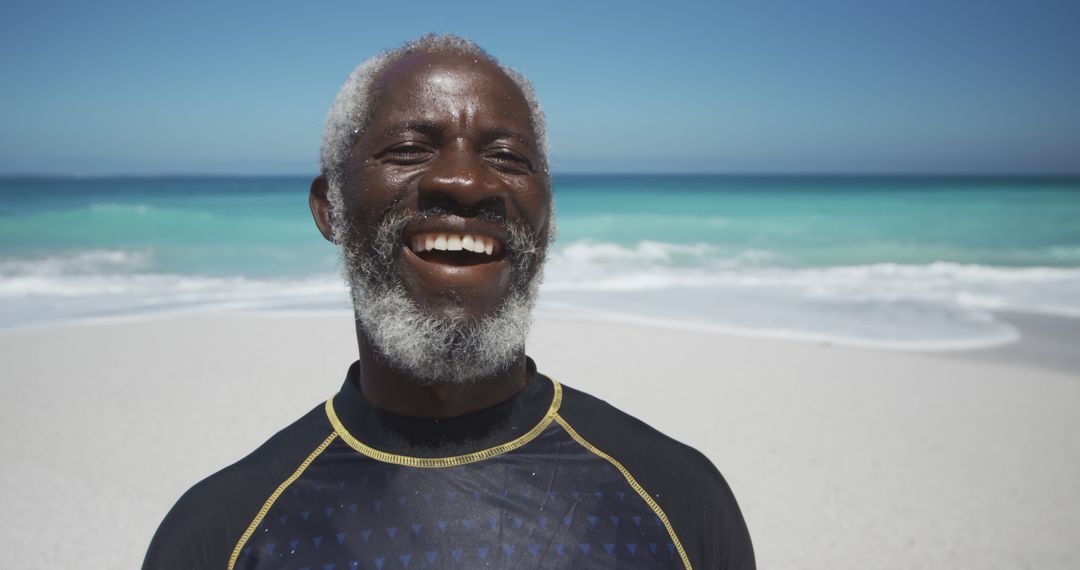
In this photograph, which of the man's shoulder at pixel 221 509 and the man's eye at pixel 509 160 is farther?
the man's eye at pixel 509 160

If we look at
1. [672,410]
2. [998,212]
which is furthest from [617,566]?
[998,212]

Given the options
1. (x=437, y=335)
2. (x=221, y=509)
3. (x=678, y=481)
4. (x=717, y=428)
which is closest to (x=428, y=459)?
(x=437, y=335)

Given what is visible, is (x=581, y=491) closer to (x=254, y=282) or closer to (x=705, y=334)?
(x=705, y=334)

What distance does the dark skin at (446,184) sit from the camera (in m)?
1.45

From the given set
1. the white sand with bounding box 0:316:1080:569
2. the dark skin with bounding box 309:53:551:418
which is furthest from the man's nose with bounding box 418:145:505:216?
the white sand with bounding box 0:316:1080:569

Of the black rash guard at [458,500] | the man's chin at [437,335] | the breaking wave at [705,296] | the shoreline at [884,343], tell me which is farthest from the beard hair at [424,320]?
the shoreline at [884,343]

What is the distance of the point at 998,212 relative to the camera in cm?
3547

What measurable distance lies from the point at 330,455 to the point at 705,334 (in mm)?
7450

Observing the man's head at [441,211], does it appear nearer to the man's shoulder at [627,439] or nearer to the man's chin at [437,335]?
the man's chin at [437,335]

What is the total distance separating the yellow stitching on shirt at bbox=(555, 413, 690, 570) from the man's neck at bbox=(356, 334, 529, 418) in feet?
0.48

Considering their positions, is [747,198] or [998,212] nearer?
[998,212]

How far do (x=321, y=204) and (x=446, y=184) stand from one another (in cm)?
42

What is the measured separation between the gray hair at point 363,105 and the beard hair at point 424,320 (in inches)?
6.2

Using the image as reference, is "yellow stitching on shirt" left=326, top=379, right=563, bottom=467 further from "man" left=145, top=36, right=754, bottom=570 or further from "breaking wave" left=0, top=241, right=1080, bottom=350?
"breaking wave" left=0, top=241, right=1080, bottom=350
